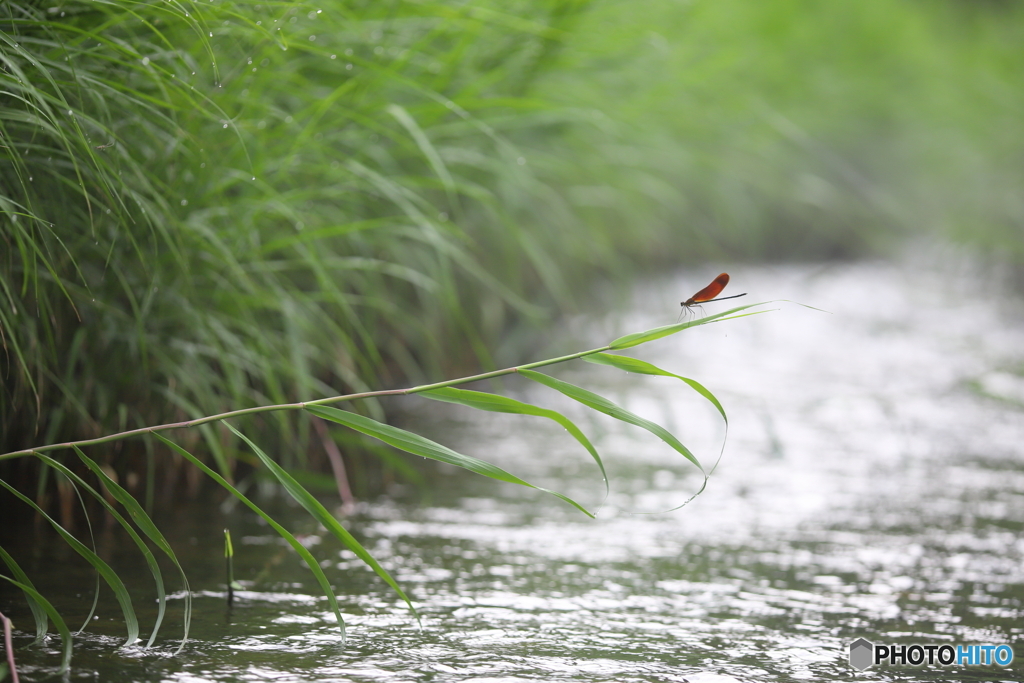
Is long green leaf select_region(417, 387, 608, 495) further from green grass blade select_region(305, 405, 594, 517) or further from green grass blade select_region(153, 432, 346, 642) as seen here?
green grass blade select_region(153, 432, 346, 642)

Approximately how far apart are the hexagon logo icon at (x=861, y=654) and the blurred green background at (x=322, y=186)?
916 mm

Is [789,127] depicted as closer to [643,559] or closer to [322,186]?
[322,186]

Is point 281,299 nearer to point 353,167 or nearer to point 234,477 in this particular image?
point 353,167

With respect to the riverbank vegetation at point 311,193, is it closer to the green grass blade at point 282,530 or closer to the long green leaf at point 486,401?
the green grass blade at point 282,530

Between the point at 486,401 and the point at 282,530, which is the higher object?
the point at 486,401

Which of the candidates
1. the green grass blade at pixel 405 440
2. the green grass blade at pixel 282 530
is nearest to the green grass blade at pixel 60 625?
the green grass blade at pixel 282 530

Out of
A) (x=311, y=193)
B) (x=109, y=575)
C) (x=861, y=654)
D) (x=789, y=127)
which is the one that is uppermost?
(x=789, y=127)

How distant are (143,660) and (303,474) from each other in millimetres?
676

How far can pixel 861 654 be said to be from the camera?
1.12 m

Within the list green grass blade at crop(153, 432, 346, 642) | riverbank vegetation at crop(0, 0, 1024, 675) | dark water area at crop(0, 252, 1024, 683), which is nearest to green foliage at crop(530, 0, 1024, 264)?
riverbank vegetation at crop(0, 0, 1024, 675)

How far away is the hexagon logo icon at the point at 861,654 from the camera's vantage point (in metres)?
1.08

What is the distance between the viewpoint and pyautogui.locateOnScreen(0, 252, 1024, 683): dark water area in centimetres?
Answer: 105

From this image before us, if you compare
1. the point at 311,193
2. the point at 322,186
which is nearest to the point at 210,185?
the point at 311,193

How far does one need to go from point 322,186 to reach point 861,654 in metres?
A: 1.32
